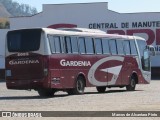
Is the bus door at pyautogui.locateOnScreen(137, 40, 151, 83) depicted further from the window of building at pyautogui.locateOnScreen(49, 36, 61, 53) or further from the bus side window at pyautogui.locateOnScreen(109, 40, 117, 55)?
the window of building at pyautogui.locateOnScreen(49, 36, 61, 53)

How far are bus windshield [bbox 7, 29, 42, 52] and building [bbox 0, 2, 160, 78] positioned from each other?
90.4 feet

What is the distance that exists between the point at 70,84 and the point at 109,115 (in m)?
10.9

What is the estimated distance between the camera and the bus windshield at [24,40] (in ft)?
81.4

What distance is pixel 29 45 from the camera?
983 inches

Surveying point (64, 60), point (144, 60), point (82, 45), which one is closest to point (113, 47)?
point (82, 45)

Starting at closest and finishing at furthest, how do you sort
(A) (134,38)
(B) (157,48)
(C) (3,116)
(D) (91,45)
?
(C) (3,116)
(D) (91,45)
(A) (134,38)
(B) (157,48)

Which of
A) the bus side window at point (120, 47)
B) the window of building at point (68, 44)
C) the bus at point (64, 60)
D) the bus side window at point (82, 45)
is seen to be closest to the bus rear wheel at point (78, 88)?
the bus at point (64, 60)

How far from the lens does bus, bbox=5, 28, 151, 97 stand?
24719mm

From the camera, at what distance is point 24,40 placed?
82.7 ft

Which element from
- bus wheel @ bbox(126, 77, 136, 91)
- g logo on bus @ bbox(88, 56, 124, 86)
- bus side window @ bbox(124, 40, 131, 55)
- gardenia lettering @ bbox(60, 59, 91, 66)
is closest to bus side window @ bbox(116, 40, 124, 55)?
g logo on bus @ bbox(88, 56, 124, 86)

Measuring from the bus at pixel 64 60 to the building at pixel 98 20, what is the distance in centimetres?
2145

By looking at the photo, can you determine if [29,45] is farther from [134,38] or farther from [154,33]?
[154,33]

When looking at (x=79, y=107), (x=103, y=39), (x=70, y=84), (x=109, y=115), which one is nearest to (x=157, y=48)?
(x=103, y=39)

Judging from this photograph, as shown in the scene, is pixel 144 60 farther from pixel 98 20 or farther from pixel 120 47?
pixel 98 20
